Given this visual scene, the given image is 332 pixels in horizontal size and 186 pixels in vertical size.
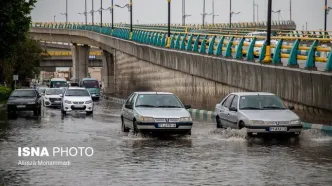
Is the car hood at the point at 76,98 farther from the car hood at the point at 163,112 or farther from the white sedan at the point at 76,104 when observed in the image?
the car hood at the point at 163,112

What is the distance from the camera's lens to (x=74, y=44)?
114 metres

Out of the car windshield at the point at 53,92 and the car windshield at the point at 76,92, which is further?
the car windshield at the point at 53,92

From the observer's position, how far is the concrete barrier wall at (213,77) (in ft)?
84.5

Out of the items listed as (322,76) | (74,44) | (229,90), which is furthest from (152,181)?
(74,44)

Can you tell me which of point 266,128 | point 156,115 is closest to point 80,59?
point 156,115

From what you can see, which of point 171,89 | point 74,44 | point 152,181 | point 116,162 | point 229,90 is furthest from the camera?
point 74,44

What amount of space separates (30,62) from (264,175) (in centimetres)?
7609

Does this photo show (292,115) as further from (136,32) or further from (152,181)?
(136,32)

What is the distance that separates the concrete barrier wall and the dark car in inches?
326

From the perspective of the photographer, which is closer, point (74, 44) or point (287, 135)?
point (287, 135)

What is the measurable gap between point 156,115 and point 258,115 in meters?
2.85

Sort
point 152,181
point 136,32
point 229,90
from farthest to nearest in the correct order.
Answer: point 136,32
point 229,90
point 152,181

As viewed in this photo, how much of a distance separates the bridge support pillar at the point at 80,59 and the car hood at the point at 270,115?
93.0 metres

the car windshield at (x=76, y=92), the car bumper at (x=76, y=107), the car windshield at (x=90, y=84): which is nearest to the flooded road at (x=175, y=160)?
the car bumper at (x=76, y=107)
